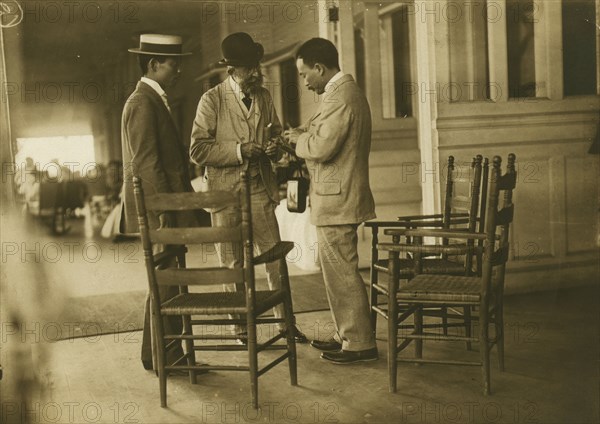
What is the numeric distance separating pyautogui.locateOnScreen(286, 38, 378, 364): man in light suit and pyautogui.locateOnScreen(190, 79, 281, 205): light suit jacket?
17.4 inches

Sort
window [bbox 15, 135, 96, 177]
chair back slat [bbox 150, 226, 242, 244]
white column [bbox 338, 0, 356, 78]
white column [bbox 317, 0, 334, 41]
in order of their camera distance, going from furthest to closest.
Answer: window [bbox 15, 135, 96, 177]
white column [bbox 317, 0, 334, 41]
white column [bbox 338, 0, 356, 78]
chair back slat [bbox 150, 226, 242, 244]

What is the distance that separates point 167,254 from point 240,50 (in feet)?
4.03

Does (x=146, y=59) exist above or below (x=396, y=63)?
below

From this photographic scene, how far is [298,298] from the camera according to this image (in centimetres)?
533

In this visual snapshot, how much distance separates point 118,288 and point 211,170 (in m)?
2.49

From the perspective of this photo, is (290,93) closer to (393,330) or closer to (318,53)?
(318,53)

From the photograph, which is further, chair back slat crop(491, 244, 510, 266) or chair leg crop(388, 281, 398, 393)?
chair back slat crop(491, 244, 510, 266)

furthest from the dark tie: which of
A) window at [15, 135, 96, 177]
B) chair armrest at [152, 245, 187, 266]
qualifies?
window at [15, 135, 96, 177]

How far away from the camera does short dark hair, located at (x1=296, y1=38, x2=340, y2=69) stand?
11.7 feet

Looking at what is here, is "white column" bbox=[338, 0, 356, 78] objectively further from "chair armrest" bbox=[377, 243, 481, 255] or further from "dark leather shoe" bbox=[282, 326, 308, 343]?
"chair armrest" bbox=[377, 243, 481, 255]

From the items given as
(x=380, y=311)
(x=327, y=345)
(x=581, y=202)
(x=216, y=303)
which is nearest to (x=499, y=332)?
(x=380, y=311)

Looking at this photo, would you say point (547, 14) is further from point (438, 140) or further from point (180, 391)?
point (180, 391)

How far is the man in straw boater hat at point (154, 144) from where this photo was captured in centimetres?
356

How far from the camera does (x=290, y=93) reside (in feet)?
35.2
